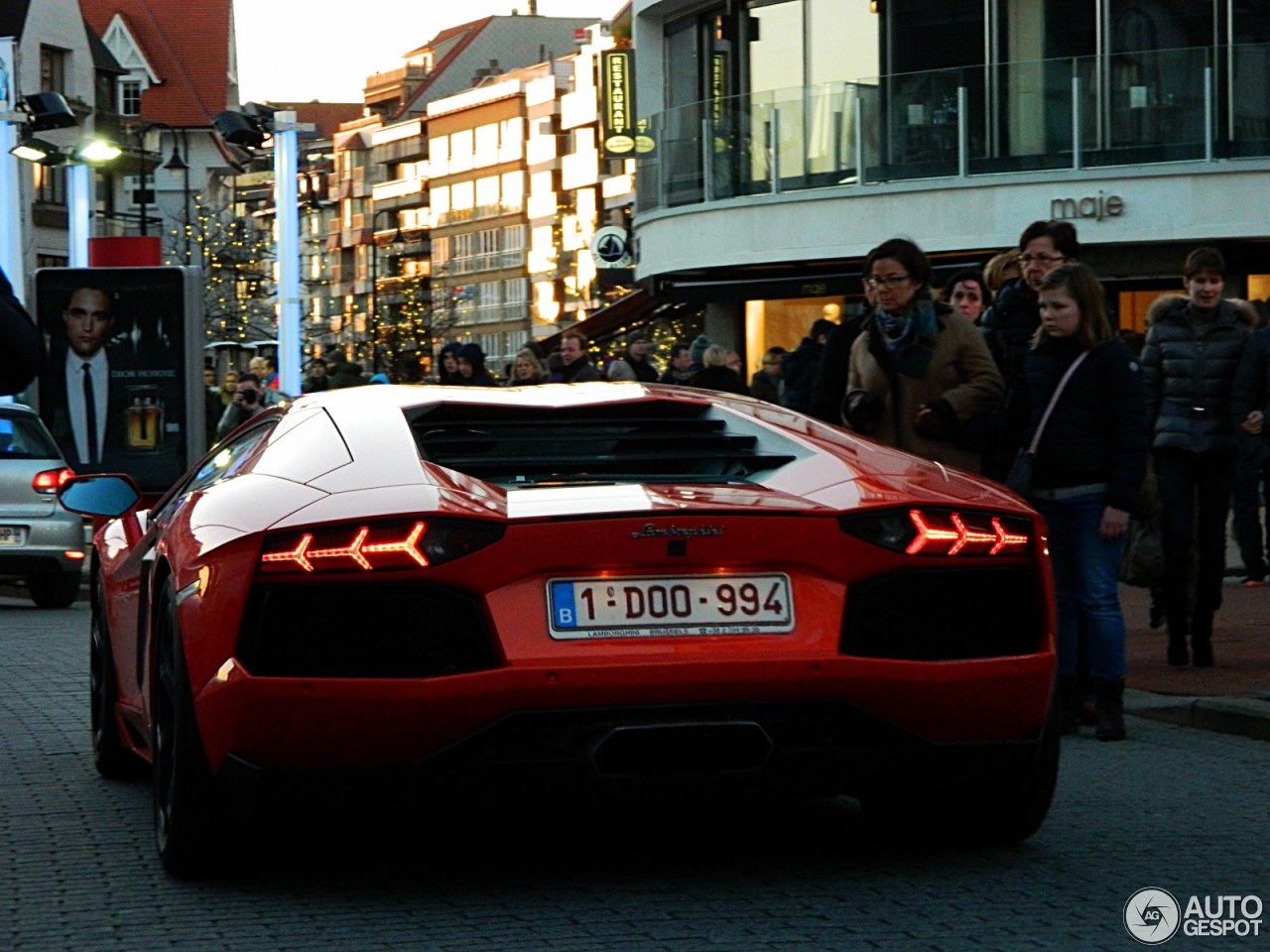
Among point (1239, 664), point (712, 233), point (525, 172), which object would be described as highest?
point (525, 172)

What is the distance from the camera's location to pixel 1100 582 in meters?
8.81

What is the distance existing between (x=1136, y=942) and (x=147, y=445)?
20734mm

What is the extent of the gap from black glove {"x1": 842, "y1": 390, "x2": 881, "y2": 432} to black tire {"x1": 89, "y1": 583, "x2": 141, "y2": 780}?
9.20 ft

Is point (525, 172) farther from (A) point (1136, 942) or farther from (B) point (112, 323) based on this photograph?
(A) point (1136, 942)

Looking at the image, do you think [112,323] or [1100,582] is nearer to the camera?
[1100,582]

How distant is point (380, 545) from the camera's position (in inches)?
211

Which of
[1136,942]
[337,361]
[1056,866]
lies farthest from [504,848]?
[337,361]

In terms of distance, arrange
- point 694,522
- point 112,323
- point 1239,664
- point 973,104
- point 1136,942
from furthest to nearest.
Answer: point 973,104 < point 112,323 < point 1239,664 < point 694,522 < point 1136,942

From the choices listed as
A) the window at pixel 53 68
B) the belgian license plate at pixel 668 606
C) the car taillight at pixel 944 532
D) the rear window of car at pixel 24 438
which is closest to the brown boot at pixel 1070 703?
the car taillight at pixel 944 532

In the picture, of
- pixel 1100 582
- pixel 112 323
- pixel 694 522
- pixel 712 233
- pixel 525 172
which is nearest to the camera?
pixel 694 522

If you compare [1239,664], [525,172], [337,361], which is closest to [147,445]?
[337,361]

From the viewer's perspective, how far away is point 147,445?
81.7 feet

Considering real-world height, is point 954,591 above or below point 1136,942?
above

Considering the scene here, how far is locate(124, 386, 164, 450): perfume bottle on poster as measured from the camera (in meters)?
24.8
